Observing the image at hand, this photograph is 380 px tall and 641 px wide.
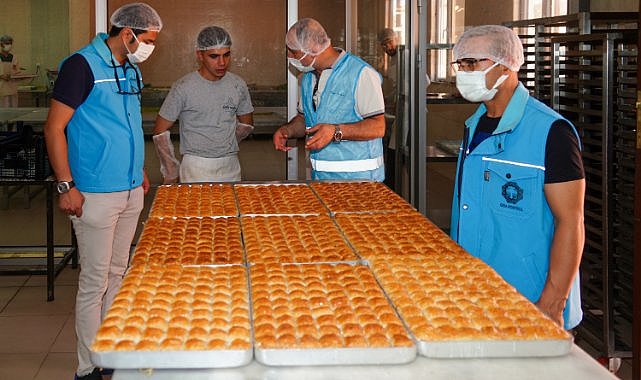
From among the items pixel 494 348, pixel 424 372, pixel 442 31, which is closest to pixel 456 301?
pixel 494 348

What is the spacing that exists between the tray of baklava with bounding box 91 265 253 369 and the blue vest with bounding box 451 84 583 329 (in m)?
0.89

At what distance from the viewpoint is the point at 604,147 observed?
4547 millimetres

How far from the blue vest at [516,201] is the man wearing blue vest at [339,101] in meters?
1.44

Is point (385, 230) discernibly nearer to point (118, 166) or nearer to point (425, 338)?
point (425, 338)

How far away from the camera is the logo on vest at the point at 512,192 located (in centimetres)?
296

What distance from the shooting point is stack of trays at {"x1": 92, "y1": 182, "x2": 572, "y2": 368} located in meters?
2.10

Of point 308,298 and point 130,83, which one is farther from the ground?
point 130,83

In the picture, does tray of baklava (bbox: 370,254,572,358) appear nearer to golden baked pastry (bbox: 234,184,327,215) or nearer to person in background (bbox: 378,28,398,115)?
golden baked pastry (bbox: 234,184,327,215)

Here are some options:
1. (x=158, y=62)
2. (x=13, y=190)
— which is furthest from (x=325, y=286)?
(x=13, y=190)

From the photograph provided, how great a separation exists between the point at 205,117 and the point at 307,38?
1.08m

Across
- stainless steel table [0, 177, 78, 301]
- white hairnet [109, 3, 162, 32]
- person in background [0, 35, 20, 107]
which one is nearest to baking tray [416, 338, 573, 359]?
white hairnet [109, 3, 162, 32]

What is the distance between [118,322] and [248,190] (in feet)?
6.68

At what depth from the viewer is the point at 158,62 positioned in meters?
7.05

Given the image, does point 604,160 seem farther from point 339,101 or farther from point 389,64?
point 389,64
